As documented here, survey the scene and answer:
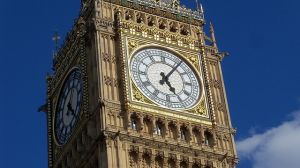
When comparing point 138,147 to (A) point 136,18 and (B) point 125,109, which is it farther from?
(A) point 136,18

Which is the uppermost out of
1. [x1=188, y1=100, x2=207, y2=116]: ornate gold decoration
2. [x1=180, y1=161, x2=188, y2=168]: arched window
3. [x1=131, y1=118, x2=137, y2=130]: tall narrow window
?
[x1=188, y1=100, x2=207, y2=116]: ornate gold decoration

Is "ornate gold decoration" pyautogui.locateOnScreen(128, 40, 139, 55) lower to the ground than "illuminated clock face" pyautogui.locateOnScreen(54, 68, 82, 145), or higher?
higher

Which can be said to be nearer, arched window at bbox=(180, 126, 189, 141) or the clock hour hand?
arched window at bbox=(180, 126, 189, 141)

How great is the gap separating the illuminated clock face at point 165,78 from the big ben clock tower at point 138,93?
0.06 metres

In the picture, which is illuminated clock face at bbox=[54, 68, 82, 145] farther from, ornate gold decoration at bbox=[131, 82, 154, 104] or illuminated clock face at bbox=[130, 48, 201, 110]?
illuminated clock face at bbox=[130, 48, 201, 110]

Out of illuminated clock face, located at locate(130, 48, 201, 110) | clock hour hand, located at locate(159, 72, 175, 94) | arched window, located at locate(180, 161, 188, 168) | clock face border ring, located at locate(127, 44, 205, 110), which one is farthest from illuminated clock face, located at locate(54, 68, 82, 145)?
arched window, located at locate(180, 161, 188, 168)

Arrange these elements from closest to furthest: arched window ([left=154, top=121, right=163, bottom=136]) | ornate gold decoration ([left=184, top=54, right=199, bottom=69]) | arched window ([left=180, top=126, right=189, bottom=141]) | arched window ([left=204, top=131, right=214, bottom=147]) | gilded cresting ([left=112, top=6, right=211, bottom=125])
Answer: arched window ([left=154, top=121, right=163, bottom=136]) < gilded cresting ([left=112, top=6, right=211, bottom=125]) < arched window ([left=180, top=126, right=189, bottom=141]) < arched window ([left=204, top=131, right=214, bottom=147]) < ornate gold decoration ([left=184, top=54, right=199, bottom=69])

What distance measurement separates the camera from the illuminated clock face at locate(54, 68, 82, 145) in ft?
184

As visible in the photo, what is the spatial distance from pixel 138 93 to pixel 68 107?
4.72m

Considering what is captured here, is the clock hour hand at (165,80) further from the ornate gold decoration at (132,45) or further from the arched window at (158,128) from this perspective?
the arched window at (158,128)

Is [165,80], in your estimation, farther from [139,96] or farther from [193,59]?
[193,59]

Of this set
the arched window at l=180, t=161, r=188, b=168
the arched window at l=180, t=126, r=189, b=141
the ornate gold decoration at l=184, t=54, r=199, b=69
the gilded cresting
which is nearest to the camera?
the arched window at l=180, t=161, r=188, b=168

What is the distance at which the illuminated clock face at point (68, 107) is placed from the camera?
5614 cm

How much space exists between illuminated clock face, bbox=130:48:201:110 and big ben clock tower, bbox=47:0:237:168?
0.20ft
